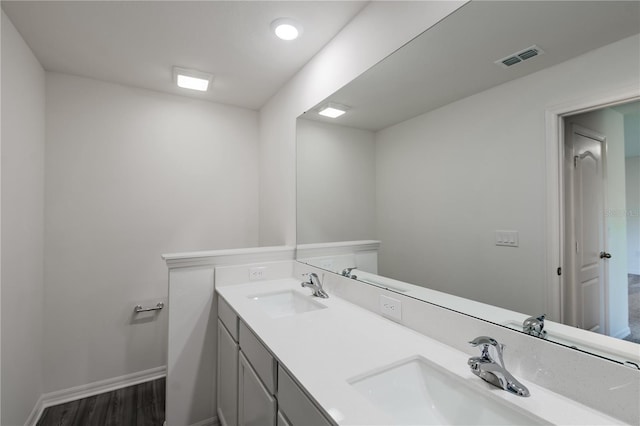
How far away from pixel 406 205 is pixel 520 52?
685mm

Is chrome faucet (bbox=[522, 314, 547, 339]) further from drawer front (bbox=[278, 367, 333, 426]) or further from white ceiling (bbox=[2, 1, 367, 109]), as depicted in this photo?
white ceiling (bbox=[2, 1, 367, 109])

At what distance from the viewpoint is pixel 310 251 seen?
2102mm

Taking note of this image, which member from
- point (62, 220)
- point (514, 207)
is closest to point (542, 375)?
point (514, 207)

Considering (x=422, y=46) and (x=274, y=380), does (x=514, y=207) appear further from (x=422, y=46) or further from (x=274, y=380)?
(x=274, y=380)

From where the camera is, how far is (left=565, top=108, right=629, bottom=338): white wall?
2.26 ft

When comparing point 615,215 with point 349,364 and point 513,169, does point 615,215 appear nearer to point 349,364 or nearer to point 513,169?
point 513,169

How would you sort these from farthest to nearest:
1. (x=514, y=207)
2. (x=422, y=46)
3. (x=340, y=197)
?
(x=340, y=197)
(x=422, y=46)
(x=514, y=207)

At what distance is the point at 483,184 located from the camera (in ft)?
3.32

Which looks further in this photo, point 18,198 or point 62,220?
point 62,220

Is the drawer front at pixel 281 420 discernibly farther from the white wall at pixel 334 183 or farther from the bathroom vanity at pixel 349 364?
the white wall at pixel 334 183

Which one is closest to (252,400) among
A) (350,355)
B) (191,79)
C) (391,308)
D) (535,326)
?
(350,355)

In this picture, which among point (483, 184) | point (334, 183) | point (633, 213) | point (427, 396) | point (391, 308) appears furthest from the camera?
point (334, 183)

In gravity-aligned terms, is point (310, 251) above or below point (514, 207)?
below

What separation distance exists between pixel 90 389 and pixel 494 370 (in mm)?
2901
